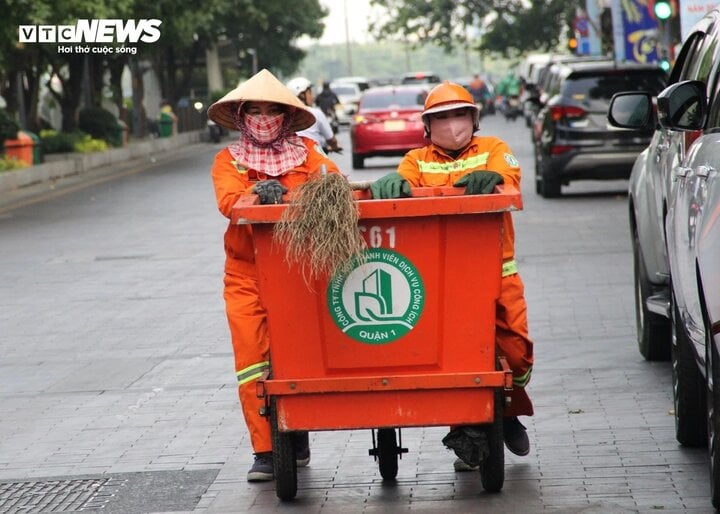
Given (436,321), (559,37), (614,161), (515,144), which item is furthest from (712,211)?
(559,37)

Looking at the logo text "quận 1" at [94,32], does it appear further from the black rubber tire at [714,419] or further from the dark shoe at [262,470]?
the black rubber tire at [714,419]

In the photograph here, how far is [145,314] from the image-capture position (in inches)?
483

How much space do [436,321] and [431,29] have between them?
6835 centimetres

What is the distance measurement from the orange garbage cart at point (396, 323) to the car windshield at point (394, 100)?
82.8 ft

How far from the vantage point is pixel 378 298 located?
5.92m

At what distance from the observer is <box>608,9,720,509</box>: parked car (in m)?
5.53

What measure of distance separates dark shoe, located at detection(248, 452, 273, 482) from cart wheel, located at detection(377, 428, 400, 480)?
46 centimetres

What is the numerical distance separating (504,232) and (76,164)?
91.7 feet

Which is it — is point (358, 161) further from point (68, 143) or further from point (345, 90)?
point (345, 90)

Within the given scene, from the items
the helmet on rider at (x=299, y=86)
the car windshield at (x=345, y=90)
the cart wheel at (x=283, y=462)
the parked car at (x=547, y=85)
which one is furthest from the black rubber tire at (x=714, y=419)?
the car windshield at (x=345, y=90)

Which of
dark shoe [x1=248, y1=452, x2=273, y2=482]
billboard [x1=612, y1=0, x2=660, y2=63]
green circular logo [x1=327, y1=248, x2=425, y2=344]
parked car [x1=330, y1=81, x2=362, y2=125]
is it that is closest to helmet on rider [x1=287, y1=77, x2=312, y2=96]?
dark shoe [x1=248, y1=452, x2=273, y2=482]

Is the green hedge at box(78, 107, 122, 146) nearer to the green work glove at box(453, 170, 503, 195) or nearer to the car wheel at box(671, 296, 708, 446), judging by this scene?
the car wheel at box(671, 296, 708, 446)

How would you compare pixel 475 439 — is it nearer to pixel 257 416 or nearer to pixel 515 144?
pixel 257 416

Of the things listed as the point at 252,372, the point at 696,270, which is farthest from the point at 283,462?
the point at 696,270
